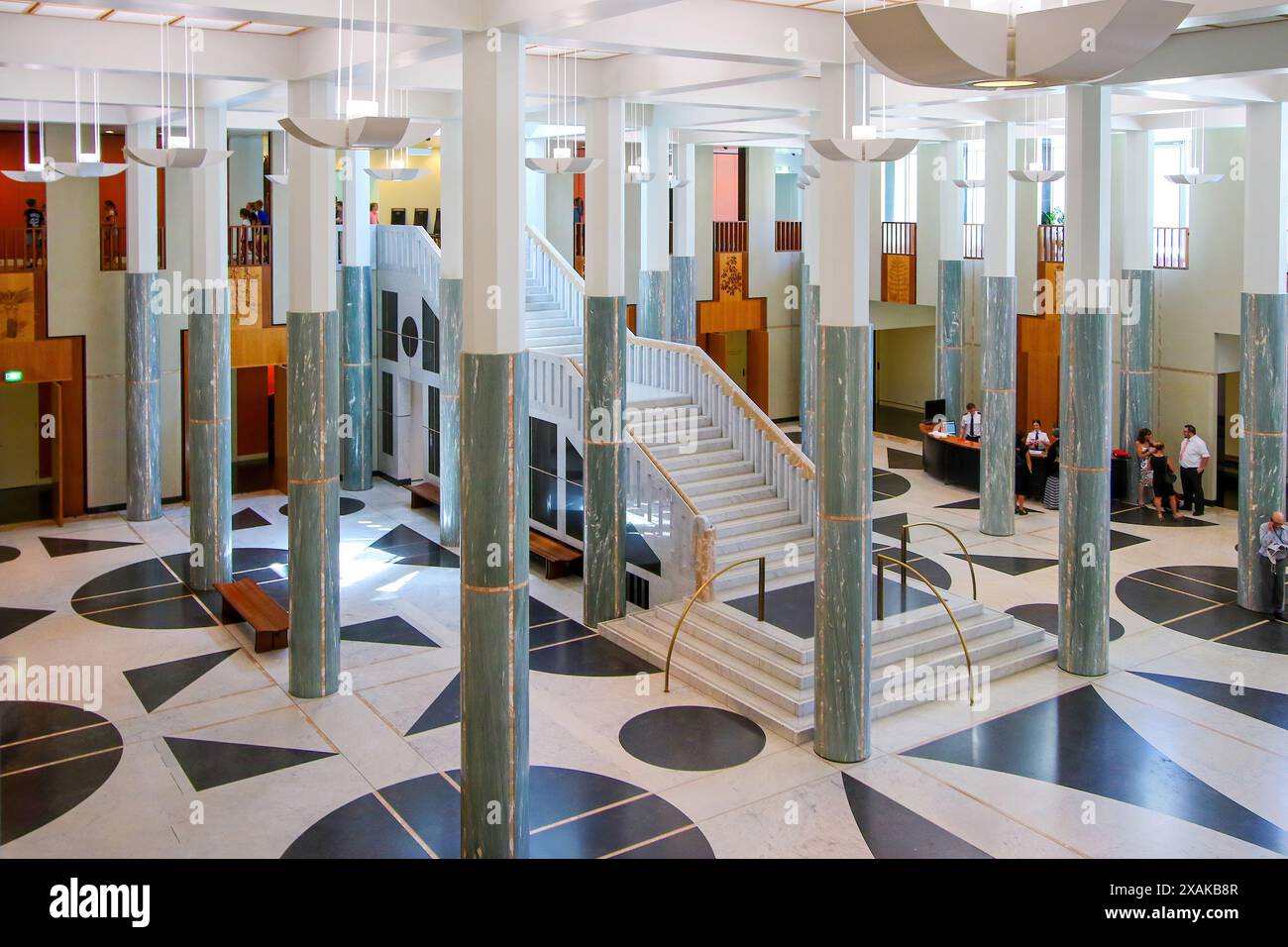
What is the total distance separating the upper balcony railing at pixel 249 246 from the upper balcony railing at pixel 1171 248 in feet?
52.0

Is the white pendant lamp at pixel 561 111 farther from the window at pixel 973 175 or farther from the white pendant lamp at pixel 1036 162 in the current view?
the window at pixel 973 175

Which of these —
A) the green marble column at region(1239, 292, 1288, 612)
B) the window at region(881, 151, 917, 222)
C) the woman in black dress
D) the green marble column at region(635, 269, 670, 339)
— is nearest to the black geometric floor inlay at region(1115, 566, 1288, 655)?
the green marble column at region(1239, 292, 1288, 612)

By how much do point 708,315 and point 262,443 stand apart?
9834mm

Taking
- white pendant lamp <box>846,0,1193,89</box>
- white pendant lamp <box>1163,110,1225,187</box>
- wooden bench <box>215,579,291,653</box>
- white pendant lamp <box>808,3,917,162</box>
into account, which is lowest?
wooden bench <box>215,579,291,653</box>

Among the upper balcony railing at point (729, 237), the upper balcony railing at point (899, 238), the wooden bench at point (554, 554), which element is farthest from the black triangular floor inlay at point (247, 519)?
the upper balcony railing at point (899, 238)

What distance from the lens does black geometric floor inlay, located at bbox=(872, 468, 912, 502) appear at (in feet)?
74.0

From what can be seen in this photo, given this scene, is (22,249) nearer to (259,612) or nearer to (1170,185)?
(259,612)

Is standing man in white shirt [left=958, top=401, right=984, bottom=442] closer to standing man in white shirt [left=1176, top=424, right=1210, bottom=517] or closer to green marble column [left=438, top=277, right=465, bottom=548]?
standing man in white shirt [left=1176, top=424, right=1210, bottom=517]

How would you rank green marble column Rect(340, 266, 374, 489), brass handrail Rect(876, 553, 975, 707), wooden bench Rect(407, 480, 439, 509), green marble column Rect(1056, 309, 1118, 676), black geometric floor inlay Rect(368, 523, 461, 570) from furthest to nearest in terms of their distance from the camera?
1. green marble column Rect(340, 266, 374, 489)
2. wooden bench Rect(407, 480, 439, 509)
3. black geometric floor inlay Rect(368, 523, 461, 570)
4. green marble column Rect(1056, 309, 1118, 676)
5. brass handrail Rect(876, 553, 975, 707)

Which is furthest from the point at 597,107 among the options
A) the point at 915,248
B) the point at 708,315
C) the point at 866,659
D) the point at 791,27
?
the point at 915,248

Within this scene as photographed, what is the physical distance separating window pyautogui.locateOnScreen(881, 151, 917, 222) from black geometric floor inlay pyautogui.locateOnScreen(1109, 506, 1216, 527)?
985cm

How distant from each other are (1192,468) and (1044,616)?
6.65 meters

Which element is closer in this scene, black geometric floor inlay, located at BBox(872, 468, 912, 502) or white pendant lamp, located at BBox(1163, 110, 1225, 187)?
white pendant lamp, located at BBox(1163, 110, 1225, 187)

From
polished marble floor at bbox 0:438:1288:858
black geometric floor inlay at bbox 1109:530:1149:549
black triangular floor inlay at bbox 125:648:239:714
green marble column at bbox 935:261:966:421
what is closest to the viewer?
polished marble floor at bbox 0:438:1288:858
